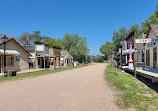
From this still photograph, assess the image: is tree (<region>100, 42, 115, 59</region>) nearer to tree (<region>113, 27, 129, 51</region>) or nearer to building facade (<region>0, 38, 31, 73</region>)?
tree (<region>113, 27, 129, 51</region>)

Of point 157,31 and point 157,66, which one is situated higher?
point 157,31

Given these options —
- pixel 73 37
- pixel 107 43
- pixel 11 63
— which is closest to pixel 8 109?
pixel 11 63

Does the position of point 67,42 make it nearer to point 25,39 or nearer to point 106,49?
point 25,39

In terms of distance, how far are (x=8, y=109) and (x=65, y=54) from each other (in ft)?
135

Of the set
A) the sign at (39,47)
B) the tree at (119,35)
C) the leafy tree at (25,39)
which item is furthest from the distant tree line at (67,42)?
the sign at (39,47)

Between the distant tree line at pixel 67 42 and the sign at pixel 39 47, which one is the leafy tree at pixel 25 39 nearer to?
the distant tree line at pixel 67 42

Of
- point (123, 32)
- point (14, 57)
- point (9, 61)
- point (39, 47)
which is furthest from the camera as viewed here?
point (123, 32)

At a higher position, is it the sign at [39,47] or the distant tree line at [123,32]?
the distant tree line at [123,32]

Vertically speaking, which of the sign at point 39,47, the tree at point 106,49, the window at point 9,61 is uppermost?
the tree at point 106,49

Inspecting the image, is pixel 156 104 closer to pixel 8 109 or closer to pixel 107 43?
pixel 8 109

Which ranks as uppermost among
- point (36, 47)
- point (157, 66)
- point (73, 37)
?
point (73, 37)

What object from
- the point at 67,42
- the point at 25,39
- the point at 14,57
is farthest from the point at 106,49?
the point at 14,57

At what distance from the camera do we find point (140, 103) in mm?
5020

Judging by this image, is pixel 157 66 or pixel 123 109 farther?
pixel 157 66
